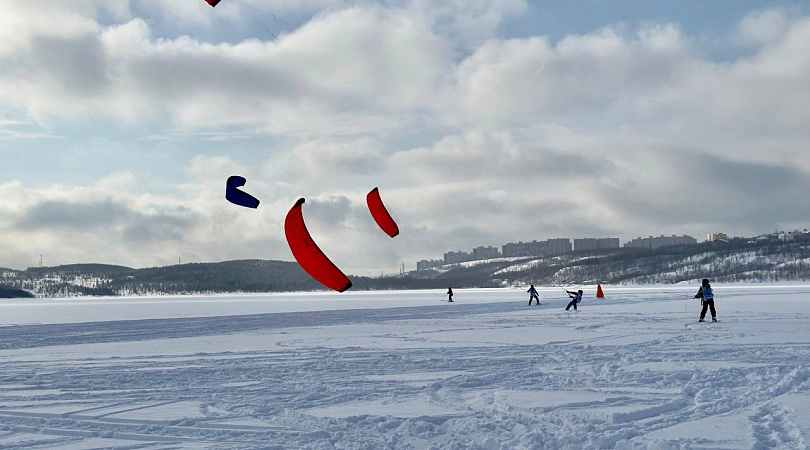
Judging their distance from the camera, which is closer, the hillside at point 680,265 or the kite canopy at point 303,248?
the kite canopy at point 303,248

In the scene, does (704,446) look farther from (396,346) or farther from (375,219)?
(396,346)

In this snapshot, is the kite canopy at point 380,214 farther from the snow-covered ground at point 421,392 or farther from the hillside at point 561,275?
the hillside at point 561,275

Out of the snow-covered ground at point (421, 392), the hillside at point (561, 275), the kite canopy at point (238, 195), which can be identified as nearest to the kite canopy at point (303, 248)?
the kite canopy at point (238, 195)

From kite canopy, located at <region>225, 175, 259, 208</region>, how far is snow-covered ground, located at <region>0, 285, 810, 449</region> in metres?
1.96

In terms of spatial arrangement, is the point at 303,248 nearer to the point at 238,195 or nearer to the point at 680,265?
the point at 238,195

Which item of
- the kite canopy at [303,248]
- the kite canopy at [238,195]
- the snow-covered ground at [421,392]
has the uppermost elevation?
the kite canopy at [238,195]

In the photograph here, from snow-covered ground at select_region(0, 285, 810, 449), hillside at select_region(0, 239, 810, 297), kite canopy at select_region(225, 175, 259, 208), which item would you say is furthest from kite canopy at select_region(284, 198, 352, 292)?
hillside at select_region(0, 239, 810, 297)

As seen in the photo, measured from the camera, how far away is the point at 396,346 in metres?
13.0

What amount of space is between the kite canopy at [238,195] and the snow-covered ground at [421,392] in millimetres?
1959

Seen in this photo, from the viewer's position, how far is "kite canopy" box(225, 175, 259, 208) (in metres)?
6.09

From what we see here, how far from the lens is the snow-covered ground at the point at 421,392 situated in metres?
5.49

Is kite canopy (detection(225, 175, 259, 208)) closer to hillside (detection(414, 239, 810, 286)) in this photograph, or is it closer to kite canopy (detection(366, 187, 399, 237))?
kite canopy (detection(366, 187, 399, 237))

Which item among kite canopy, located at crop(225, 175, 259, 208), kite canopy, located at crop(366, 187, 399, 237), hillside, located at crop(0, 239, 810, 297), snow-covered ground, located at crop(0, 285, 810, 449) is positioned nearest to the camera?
snow-covered ground, located at crop(0, 285, 810, 449)

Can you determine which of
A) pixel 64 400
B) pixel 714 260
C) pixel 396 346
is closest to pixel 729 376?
pixel 396 346
